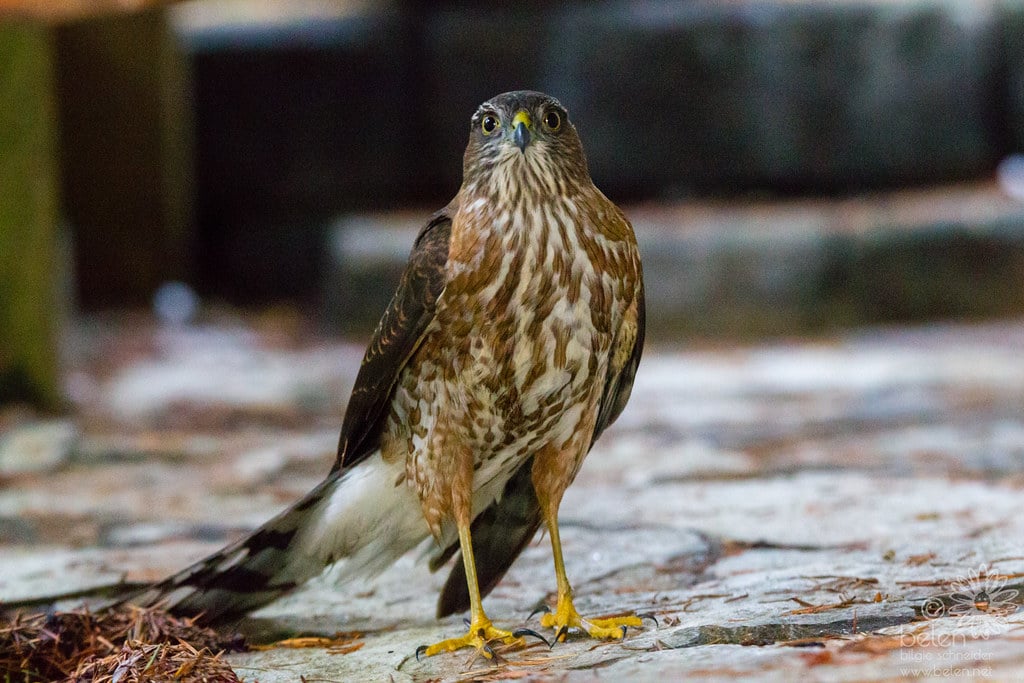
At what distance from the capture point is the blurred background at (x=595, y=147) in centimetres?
726

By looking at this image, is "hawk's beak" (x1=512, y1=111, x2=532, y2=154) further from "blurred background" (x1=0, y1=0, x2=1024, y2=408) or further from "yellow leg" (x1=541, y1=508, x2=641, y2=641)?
"blurred background" (x1=0, y1=0, x2=1024, y2=408)

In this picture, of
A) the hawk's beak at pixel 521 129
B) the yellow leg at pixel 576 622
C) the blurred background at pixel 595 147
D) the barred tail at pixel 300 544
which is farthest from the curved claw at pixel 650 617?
the blurred background at pixel 595 147

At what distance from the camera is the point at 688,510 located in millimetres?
3607

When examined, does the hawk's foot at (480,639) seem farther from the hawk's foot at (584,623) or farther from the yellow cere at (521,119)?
→ the yellow cere at (521,119)

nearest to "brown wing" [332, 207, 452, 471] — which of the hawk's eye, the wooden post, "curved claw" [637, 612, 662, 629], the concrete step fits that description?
the hawk's eye

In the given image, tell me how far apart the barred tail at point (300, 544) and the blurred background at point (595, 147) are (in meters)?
3.49

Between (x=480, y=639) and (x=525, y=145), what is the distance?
103cm

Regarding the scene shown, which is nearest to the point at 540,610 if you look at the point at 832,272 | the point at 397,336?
the point at 397,336

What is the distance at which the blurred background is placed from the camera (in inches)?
286

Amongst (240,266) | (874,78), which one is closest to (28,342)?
(240,266)

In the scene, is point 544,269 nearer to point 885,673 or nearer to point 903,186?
point 885,673

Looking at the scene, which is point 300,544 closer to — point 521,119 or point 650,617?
point 650,617

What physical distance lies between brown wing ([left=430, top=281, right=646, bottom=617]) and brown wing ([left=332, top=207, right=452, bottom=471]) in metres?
0.33

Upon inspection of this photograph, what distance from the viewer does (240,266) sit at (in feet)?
32.2
